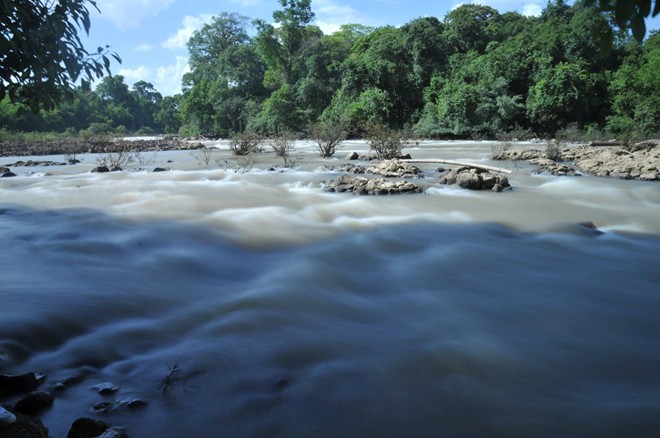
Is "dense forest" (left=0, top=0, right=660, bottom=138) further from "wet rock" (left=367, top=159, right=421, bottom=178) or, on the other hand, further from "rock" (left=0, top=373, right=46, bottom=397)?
"rock" (left=0, top=373, right=46, bottom=397)

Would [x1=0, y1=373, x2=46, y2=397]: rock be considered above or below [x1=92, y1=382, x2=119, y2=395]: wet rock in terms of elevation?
above

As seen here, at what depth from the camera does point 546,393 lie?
262 centimetres

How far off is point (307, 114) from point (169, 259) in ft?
131

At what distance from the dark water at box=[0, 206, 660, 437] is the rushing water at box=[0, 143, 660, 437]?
15 millimetres

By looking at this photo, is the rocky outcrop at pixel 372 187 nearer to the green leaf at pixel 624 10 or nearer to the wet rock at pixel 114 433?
the wet rock at pixel 114 433

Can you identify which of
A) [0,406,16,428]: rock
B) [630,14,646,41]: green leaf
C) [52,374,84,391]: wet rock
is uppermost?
[630,14,646,41]: green leaf

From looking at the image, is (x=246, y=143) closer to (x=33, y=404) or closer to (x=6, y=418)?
(x=33, y=404)

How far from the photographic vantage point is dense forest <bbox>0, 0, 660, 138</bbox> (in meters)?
30.1

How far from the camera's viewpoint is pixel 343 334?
11.3ft

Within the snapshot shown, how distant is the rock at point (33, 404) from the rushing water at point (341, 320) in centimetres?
9

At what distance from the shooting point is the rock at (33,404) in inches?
90.0

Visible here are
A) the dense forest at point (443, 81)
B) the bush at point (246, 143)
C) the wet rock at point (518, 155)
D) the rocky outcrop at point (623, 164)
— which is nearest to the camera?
the rocky outcrop at point (623, 164)

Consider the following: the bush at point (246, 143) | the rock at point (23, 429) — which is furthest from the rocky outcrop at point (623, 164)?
the rock at point (23, 429)

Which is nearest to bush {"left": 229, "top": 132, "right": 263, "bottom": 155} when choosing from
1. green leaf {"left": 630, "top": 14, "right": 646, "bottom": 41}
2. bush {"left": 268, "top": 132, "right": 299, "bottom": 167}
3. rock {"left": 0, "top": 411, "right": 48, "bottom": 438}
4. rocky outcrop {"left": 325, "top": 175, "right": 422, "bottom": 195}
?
bush {"left": 268, "top": 132, "right": 299, "bottom": 167}
